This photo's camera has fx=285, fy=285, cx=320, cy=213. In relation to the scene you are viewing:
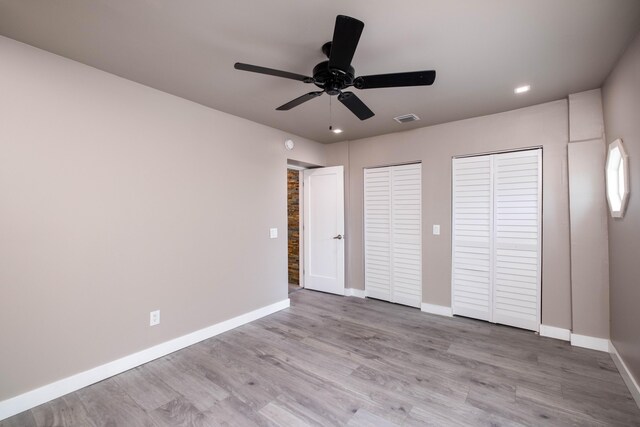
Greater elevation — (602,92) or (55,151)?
(602,92)

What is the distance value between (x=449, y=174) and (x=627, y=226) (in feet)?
5.76

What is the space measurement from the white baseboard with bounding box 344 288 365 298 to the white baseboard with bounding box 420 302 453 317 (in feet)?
3.12

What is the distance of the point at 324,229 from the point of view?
465cm

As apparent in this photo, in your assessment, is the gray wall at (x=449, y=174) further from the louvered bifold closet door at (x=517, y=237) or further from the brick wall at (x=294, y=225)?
the brick wall at (x=294, y=225)

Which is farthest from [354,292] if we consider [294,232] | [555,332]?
[555,332]

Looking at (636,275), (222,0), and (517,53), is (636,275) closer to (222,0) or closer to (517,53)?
(517,53)

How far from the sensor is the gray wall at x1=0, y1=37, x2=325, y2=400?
195cm

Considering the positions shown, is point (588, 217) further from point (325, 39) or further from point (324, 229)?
point (324, 229)

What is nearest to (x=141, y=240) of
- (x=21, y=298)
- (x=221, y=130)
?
(x=21, y=298)

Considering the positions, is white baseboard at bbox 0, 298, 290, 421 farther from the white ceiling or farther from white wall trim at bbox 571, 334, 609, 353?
white wall trim at bbox 571, 334, 609, 353

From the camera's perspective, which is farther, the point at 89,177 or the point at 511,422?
the point at 89,177

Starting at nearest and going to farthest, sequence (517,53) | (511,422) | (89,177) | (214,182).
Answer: (511,422) < (517,53) < (89,177) < (214,182)

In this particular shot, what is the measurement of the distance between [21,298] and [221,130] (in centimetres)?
219

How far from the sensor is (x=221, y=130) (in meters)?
3.22
